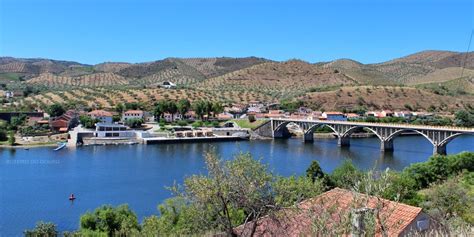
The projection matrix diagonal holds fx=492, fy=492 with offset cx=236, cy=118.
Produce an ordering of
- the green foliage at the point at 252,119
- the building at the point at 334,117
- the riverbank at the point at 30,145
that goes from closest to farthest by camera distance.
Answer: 1. the riverbank at the point at 30,145
2. the green foliage at the point at 252,119
3. the building at the point at 334,117

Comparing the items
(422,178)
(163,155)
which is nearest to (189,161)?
(163,155)

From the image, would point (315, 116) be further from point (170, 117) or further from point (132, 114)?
point (132, 114)

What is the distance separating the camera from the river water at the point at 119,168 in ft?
93.3

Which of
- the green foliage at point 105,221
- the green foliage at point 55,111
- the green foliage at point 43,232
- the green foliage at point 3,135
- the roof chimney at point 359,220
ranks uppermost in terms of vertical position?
the green foliage at point 55,111

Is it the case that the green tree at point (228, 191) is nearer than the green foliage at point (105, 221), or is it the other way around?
the green tree at point (228, 191)

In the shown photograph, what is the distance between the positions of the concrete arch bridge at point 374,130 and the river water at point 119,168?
183cm

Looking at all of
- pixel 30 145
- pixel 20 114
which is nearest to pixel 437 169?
pixel 30 145

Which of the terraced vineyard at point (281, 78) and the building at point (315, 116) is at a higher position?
the terraced vineyard at point (281, 78)

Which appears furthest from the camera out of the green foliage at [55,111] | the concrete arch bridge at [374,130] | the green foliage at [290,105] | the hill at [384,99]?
the hill at [384,99]

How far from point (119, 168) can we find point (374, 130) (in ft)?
110

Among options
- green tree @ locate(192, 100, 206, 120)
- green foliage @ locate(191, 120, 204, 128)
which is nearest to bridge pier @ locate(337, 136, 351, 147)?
green foliage @ locate(191, 120, 204, 128)

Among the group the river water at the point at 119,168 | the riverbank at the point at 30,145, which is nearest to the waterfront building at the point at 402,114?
the river water at the point at 119,168

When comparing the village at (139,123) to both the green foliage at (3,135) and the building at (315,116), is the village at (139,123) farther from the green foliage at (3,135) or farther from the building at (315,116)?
the building at (315,116)

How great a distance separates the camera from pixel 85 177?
126 ft
